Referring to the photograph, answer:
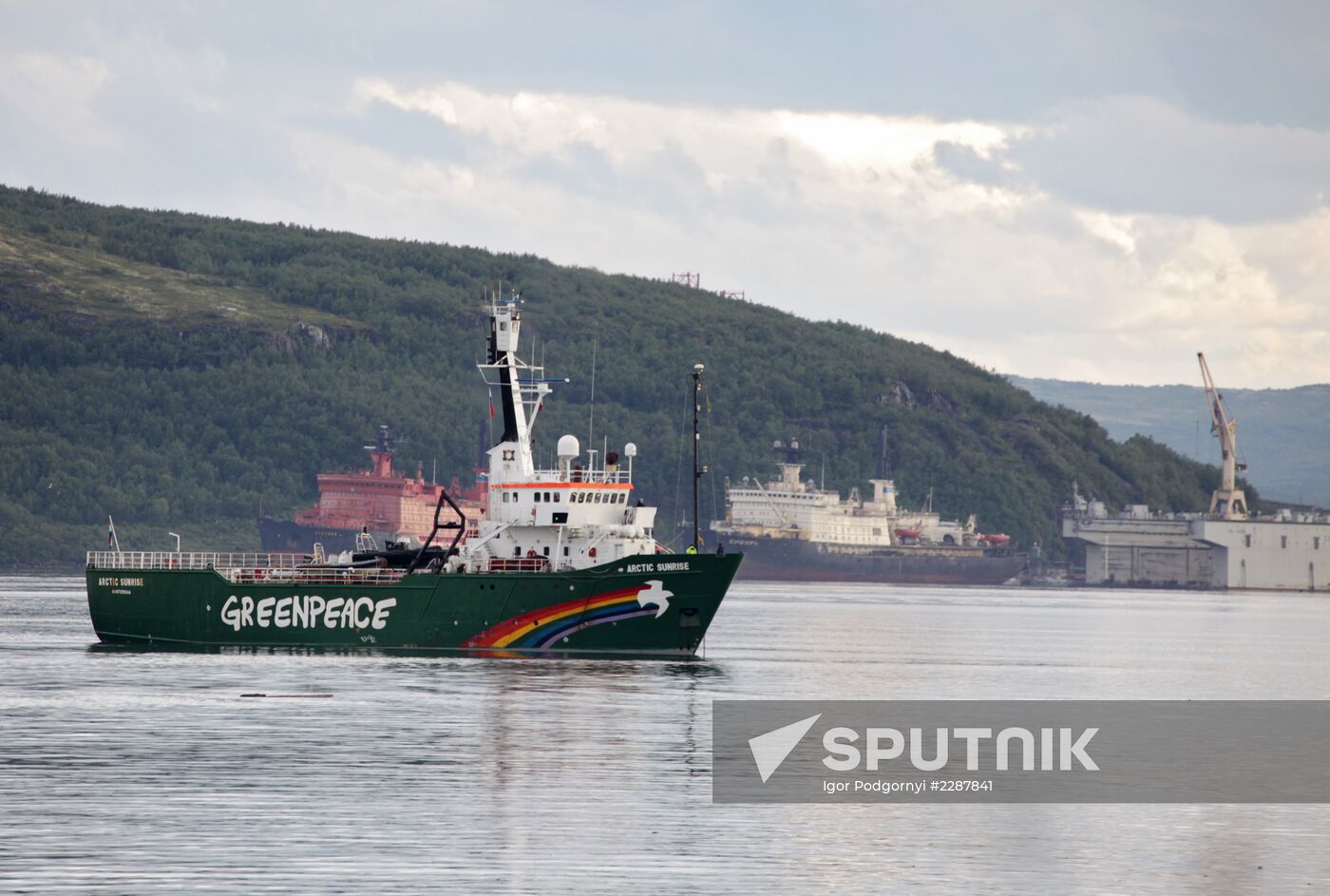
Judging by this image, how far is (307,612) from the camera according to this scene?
63062mm

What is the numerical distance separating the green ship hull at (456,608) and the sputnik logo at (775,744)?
500 inches

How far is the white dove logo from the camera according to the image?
5994cm

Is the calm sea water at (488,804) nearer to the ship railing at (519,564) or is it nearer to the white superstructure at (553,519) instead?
the ship railing at (519,564)

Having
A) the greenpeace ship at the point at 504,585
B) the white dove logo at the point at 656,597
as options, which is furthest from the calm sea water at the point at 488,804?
the white dove logo at the point at 656,597

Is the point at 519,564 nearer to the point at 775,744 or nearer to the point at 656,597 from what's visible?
the point at 656,597

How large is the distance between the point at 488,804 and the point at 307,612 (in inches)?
1256

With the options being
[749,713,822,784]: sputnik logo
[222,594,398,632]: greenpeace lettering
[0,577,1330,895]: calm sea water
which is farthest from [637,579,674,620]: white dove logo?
[749,713,822,784]: sputnik logo

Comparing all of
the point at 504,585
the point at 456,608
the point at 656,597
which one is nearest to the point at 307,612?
the point at 456,608

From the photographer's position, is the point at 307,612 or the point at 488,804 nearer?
the point at 488,804

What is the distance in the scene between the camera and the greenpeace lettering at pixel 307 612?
62.5m

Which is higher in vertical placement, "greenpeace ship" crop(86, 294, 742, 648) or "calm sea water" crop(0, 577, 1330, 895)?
"greenpeace ship" crop(86, 294, 742, 648)

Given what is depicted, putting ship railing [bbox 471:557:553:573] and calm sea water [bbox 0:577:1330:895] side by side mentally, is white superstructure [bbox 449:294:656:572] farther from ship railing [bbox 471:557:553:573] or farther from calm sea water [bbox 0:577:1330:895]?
calm sea water [bbox 0:577:1330:895]

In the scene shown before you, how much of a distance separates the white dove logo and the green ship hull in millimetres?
30

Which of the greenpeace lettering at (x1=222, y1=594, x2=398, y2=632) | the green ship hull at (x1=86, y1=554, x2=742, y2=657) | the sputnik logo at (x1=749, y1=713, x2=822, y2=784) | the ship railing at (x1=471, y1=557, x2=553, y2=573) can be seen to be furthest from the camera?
the greenpeace lettering at (x1=222, y1=594, x2=398, y2=632)
